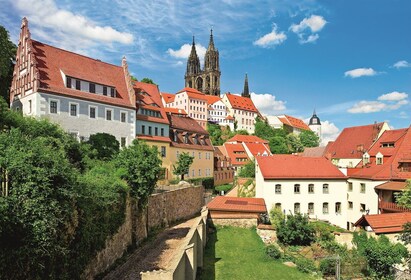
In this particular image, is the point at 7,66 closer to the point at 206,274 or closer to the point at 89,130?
the point at 89,130

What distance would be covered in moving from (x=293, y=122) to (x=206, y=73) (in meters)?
47.2

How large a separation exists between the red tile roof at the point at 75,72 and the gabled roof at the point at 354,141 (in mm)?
29316

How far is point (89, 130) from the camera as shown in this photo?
3159cm

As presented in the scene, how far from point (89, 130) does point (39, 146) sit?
73.0 feet

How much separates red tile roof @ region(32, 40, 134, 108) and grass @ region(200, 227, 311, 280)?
1822 centimetres

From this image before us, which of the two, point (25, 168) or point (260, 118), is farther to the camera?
point (260, 118)

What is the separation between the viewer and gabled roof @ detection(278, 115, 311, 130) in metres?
139

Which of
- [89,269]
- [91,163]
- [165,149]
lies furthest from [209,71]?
[89,269]

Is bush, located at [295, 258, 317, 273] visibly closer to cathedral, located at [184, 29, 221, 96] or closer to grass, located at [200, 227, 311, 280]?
grass, located at [200, 227, 311, 280]

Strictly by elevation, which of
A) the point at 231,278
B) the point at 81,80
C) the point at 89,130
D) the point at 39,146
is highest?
the point at 81,80

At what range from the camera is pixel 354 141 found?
42906 mm

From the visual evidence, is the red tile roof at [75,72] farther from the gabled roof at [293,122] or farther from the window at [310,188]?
the gabled roof at [293,122]

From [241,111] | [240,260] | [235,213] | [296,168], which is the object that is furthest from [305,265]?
[241,111]

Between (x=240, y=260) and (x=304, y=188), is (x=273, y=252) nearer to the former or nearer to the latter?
(x=240, y=260)
